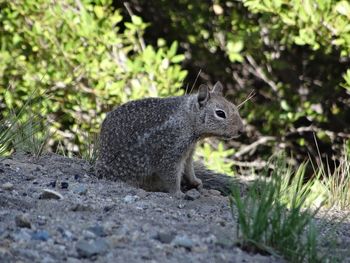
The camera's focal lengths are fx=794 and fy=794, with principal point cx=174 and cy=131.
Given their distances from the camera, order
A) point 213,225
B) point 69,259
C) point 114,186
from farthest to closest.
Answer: point 114,186 < point 213,225 < point 69,259

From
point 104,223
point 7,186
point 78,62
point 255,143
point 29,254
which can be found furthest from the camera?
point 255,143

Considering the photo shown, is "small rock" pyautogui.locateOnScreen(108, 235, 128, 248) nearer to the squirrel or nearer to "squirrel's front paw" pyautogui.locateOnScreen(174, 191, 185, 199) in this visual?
"squirrel's front paw" pyautogui.locateOnScreen(174, 191, 185, 199)

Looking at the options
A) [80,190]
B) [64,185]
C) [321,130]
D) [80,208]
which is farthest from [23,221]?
[321,130]

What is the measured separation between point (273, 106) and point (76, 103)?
7.53 feet

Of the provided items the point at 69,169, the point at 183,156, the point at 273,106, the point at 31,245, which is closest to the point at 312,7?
the point at 273,106

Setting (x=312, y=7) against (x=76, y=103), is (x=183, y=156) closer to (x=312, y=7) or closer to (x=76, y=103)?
(x=312, y=7)

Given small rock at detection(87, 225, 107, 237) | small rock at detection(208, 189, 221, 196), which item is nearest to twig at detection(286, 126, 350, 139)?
small rock at detection(208, 189, 221, 196)

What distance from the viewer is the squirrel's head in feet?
19.9

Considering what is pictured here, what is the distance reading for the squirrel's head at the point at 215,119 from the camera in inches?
239

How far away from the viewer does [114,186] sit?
5.61m

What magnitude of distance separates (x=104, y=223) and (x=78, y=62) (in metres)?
4.84

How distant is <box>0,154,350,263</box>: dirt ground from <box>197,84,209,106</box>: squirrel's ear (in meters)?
0.73

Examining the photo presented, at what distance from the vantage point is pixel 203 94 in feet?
20.1

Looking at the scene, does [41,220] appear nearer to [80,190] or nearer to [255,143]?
[80,190]
